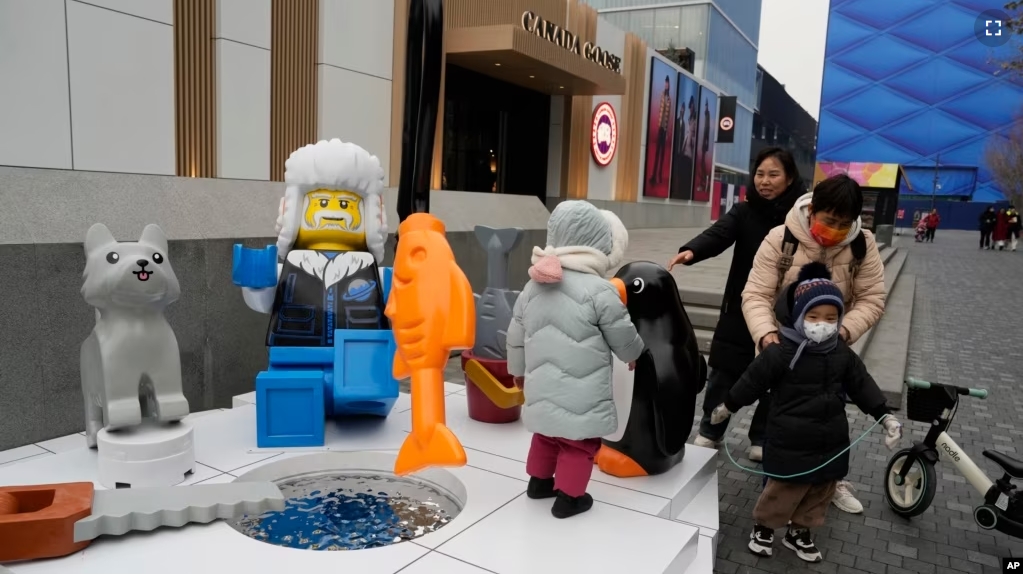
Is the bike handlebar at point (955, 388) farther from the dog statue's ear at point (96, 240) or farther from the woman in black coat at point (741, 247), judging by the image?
the dog statue's ear at point (96, 240)

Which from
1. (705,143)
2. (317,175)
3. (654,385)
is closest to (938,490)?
(654,385)

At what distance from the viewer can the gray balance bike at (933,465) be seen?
3.01m

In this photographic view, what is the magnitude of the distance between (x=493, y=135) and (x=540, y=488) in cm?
1169

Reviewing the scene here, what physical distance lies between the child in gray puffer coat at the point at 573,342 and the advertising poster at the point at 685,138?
1805 cm

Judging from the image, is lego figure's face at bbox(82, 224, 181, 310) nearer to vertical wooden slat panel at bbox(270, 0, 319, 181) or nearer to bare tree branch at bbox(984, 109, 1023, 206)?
vertical wooden slat panel at bbox(270, 0, 319, 181)

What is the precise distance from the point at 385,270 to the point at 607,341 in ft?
5.46

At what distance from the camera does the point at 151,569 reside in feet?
7.64

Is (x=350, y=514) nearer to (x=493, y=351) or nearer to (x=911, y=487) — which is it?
(x=493, y=351)

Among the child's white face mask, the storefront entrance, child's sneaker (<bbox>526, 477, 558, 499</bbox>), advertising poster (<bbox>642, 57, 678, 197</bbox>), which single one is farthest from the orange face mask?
advertising poster (<bbox>642, 57, 678, 197</bbox>)

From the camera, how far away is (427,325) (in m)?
2.88

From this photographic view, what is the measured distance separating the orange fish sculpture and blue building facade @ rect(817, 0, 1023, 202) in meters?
41.6

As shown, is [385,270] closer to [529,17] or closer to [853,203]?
[853,203]

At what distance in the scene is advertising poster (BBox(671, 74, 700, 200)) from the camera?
786 inches

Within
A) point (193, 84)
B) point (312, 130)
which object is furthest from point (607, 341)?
point (312, 130)
